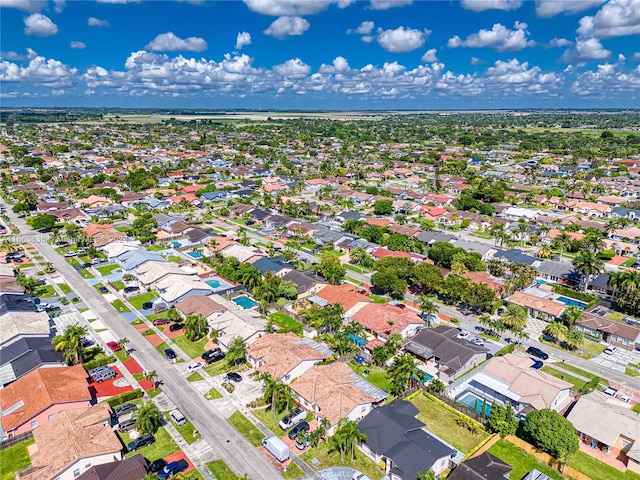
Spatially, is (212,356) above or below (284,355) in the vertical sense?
below

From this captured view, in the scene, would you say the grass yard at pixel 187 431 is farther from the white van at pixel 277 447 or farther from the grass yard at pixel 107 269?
the grass yard at pixel 107 269

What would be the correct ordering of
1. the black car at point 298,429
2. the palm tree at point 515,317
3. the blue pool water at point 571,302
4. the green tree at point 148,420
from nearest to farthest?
the green tree at point 148,420, the black car at point 298,429, the palm tree at point 515,317, the blue pool water at point 571,302

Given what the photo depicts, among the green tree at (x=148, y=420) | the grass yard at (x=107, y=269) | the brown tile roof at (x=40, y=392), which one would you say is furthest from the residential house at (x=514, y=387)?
the grass yard at (x=107, y=269)

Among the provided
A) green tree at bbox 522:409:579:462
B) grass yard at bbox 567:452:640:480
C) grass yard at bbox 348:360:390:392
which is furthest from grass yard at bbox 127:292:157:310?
grass yard at bbox 567:452:640:480

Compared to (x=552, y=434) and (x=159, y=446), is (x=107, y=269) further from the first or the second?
(x=552, y=434)

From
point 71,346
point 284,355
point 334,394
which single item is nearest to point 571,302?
point 334,394

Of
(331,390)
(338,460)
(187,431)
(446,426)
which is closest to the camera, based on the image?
(338,460)
